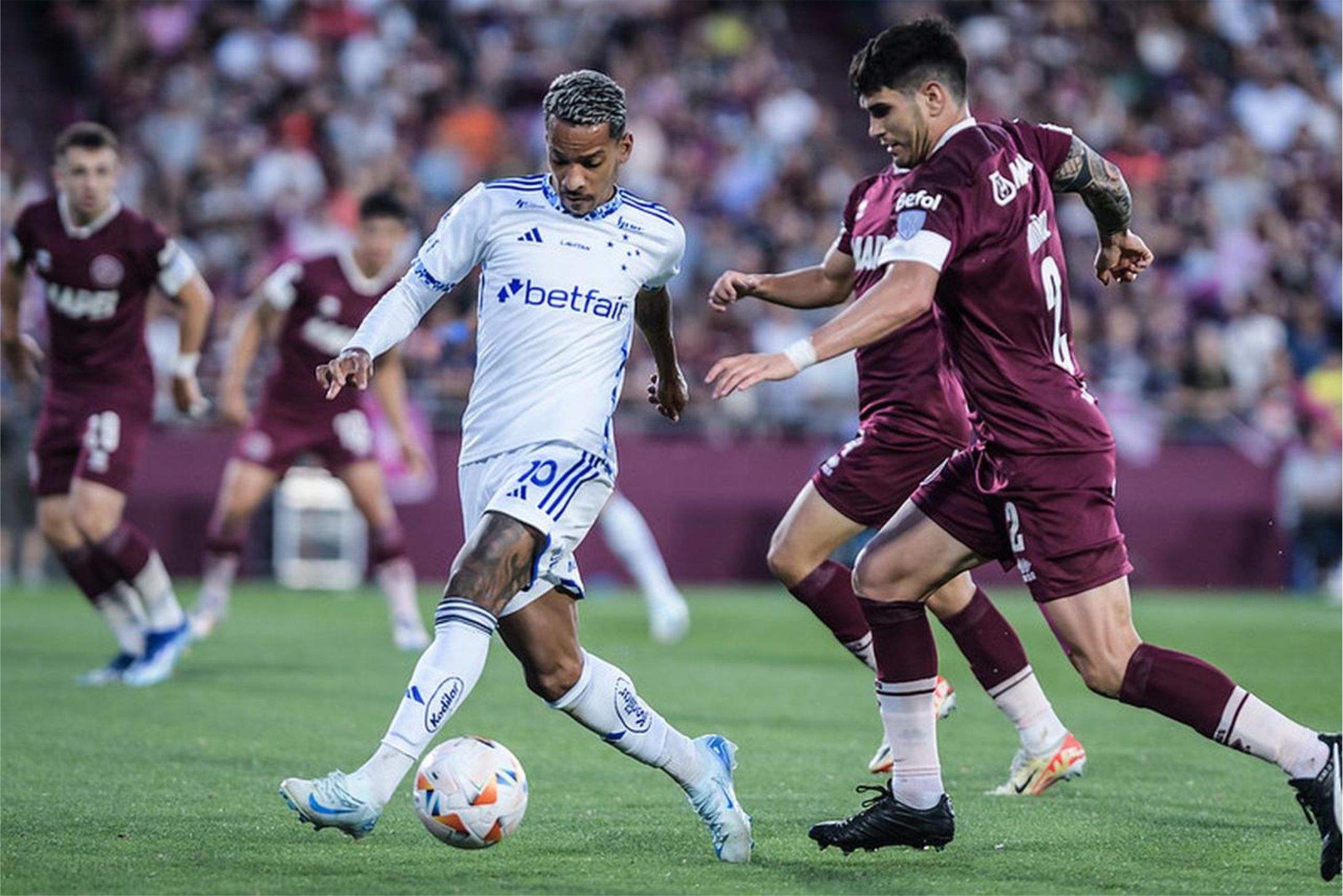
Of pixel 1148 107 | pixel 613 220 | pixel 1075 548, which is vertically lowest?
pixel 1075 548

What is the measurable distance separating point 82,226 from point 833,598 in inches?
191

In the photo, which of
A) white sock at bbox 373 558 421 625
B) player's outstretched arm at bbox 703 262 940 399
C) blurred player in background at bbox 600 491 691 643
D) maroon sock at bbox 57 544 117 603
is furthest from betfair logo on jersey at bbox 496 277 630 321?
blurred player in background at bbox 600 491 691 643

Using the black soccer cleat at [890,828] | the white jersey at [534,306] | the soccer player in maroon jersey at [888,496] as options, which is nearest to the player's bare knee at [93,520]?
the soccer player in maroon jersey at [888,496]

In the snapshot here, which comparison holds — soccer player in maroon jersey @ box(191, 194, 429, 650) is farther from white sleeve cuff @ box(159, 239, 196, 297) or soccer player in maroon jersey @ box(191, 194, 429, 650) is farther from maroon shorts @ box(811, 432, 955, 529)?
maroon shorts @ box(811, 432, 955, 529)

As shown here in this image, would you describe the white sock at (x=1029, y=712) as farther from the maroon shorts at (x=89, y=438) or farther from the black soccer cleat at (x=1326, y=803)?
the maroon shorts at (x=89, y=438)

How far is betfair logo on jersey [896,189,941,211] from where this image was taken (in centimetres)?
597

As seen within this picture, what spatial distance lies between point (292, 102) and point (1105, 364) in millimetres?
8394

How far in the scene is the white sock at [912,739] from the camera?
255 inches

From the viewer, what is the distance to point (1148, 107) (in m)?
23.7

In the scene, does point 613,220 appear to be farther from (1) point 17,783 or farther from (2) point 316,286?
(2) point 316,286

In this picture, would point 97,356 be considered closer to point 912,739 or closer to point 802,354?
point 912,739

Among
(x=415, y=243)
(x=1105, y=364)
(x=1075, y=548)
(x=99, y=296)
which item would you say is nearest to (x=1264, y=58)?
(x=1105, y=364)

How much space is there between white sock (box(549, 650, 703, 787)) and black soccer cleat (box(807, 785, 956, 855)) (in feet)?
1.51

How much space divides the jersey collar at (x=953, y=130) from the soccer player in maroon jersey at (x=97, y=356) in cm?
557
